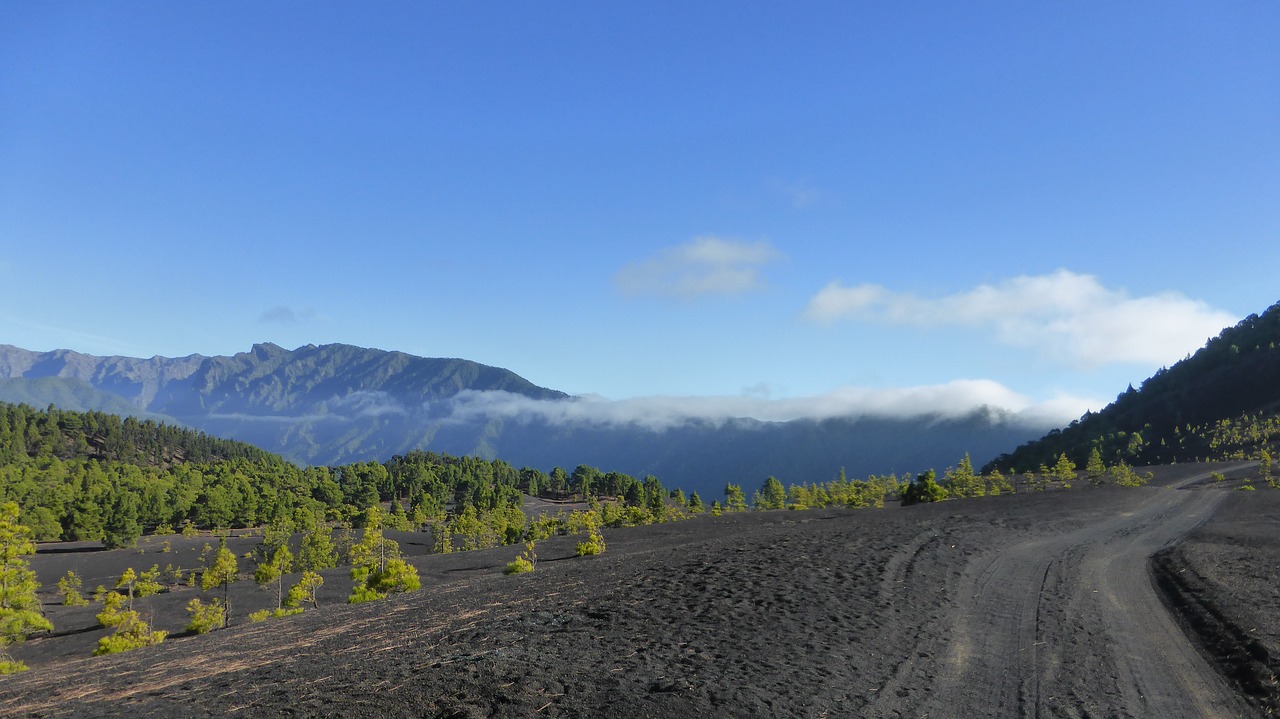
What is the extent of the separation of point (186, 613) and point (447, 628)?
50.5 meters

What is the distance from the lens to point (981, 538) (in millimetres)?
28859

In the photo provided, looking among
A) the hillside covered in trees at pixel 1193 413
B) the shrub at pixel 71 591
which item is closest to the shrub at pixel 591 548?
the shrub at pixel 71 591

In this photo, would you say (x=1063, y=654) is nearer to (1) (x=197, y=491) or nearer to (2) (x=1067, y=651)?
(2) (x=1067, y=651)

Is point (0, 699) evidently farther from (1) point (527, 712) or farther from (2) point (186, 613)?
(2) point (186, 613)

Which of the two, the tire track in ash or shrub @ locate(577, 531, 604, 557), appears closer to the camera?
the tire track in ash

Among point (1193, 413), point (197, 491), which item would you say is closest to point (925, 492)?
point (1193, 413)

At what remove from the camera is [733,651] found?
1290 cm

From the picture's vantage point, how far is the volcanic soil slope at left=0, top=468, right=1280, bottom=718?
10.4 metres

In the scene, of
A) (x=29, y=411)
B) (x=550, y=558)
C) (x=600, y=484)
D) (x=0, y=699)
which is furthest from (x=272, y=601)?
(x=29, y=411)

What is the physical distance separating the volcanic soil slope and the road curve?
0.05 meters

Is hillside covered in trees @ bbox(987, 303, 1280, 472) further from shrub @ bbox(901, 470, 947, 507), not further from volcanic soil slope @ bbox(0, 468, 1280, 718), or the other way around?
volcanic soil slope @ bbox(0, 468, 1280, 718)

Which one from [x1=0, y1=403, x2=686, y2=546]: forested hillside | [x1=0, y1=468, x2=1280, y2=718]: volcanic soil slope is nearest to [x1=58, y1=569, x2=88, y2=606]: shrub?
[x1=0, y1=403, x2=686, y2=546]: forested hillside

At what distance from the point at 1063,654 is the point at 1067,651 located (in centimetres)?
26

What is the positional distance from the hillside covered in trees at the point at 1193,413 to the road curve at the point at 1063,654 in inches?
4657
